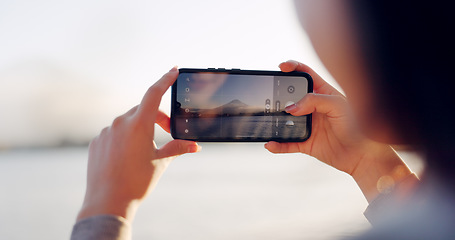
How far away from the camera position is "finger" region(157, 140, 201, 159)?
39.2 inches

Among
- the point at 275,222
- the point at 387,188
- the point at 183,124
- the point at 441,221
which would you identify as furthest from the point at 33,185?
the point at 441,221

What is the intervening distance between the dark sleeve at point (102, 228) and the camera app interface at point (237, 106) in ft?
1.75

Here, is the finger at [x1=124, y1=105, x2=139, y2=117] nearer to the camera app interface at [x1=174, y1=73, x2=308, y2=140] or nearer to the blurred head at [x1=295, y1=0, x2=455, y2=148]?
the camera app interface at [x1=174, y1=73, x2=308, y2=140]

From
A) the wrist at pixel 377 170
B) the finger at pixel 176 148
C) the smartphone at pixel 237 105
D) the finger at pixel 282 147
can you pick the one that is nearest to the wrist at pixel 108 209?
the finger at pixel 176 148

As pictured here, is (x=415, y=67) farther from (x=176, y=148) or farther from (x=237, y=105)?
(x=237, y=105)

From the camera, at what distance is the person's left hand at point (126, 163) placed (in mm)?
801

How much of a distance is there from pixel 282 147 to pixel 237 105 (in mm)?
216

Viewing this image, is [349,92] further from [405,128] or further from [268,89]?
[268,89]

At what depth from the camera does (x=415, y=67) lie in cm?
48

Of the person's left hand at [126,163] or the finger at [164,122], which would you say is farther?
the finger at [164,122]

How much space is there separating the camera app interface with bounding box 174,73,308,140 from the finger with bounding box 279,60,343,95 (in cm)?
4

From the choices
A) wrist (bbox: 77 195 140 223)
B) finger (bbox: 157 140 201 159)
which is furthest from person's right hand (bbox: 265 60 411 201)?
wrist (bbox: 77 195 140 223)

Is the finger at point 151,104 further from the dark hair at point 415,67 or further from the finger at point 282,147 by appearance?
the dark hair at point 415,67

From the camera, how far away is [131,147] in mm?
893
